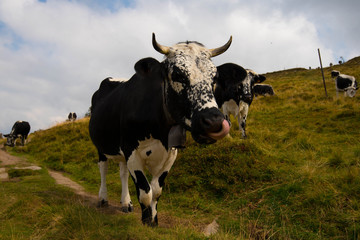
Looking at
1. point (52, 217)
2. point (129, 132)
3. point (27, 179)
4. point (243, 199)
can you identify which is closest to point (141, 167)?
point (129, 132)

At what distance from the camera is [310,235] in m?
3.49

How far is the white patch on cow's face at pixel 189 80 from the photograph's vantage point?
2.77 m

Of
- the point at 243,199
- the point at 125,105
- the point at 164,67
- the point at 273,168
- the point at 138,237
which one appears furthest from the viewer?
A: the point at 273,168

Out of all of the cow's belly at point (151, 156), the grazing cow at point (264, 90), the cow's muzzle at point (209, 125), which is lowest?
the cow's belly at point (151, 156)

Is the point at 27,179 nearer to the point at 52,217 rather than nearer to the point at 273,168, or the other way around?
the point at 52,217

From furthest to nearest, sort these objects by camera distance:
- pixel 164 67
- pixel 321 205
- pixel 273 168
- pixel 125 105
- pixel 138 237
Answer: pixel 273 168
pixel 321 205
pixel 125 105
pixel 164 67
pixel 138 237

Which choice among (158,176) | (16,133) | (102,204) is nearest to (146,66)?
(158,176)

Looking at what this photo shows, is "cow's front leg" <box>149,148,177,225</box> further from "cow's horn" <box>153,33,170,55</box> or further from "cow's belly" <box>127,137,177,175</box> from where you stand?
"cow's horn" <box>153,33,170,55</box>

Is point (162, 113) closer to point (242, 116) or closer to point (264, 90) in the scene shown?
point (242, 116)

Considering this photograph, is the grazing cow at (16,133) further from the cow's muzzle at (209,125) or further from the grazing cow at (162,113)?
the cow's muzzle at (209,125)

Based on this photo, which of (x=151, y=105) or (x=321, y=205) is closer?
Answer: (x=151, y=105)

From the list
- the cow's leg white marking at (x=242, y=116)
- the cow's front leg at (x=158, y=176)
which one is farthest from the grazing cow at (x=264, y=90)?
the cow's front leg at (x=158, y=176)

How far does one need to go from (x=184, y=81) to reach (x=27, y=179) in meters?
6.26

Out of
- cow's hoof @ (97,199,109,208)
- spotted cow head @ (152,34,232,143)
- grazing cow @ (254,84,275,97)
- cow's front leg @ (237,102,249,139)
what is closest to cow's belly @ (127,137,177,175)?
spotted cow head @ (152,34,232,143)
